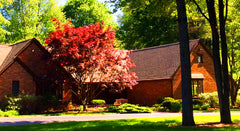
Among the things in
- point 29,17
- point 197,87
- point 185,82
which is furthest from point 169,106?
point 29,17

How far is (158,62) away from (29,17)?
24.2 metres

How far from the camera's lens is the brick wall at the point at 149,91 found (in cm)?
2912

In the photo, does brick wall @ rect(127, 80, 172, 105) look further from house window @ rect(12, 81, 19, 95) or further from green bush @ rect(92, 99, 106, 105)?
house window @ rect(12, 81, 19, 95)

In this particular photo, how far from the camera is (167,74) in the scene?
2912cm

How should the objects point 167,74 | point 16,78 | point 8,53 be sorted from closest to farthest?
point 16,78 < point 8,53 < point 167,74

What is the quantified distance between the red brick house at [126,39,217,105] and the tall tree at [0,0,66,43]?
19348mm

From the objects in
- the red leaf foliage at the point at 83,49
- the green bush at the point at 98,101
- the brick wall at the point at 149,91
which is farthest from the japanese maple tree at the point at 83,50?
the brick wall at the point at 149,91

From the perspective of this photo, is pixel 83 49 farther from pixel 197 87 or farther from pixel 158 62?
pixel 197 87

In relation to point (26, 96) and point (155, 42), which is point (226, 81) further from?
point (155, 42)

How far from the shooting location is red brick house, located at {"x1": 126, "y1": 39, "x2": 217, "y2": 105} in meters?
29.1

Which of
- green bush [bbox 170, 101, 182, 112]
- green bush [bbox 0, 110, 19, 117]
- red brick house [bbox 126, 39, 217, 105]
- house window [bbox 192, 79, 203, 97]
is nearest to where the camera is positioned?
green bush [bbox 0, 110, 19, 117]

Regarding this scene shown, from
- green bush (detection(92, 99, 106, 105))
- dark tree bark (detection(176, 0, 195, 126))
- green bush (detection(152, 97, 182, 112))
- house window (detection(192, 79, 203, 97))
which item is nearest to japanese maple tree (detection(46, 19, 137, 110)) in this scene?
green bush (detection(92, 99, 106, 105))

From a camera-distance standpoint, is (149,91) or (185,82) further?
(149,91)

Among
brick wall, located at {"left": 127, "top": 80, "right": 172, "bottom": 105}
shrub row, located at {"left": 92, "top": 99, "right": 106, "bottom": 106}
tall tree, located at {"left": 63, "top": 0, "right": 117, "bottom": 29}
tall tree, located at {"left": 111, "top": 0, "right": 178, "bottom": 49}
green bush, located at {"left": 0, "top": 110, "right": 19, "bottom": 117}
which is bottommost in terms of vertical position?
green bush, located at {"left": 0, "top": 110, "right": 19, "bottom": 117}
